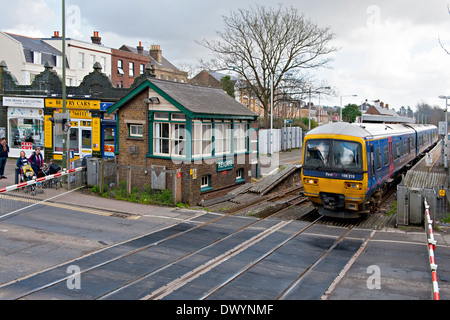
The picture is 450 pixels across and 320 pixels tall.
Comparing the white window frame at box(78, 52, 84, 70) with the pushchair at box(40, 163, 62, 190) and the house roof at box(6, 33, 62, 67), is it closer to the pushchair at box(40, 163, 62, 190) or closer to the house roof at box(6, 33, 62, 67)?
the house roof at box(6, 33, 62, 67)

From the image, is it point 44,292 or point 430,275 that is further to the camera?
point 430,275

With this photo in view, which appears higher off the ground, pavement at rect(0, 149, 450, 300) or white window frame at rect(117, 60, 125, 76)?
white window frame at rect(117, 60, 125, 76)

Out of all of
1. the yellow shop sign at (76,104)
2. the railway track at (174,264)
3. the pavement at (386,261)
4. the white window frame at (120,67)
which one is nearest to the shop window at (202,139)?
the pavement at (386,261)

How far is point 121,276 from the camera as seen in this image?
9211 millimetres

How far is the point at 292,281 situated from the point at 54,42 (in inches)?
1749

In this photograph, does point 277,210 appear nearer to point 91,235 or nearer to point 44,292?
point 91,235

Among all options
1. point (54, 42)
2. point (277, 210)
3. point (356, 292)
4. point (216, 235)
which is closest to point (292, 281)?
point (356, 292)

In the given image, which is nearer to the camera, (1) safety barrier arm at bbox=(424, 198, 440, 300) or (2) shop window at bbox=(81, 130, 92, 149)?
(1) safety barrier arm at bbox=(424, 198, 440, 300)

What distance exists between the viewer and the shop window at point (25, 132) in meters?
26.3

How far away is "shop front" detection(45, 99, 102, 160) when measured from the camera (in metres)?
24.6

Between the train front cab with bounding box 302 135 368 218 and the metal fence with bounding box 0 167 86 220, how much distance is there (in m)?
9.77

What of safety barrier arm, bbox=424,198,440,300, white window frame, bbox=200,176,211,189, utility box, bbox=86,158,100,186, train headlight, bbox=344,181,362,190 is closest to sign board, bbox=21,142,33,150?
utility box, bbox=86,158,100,186

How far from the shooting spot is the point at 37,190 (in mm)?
17500
